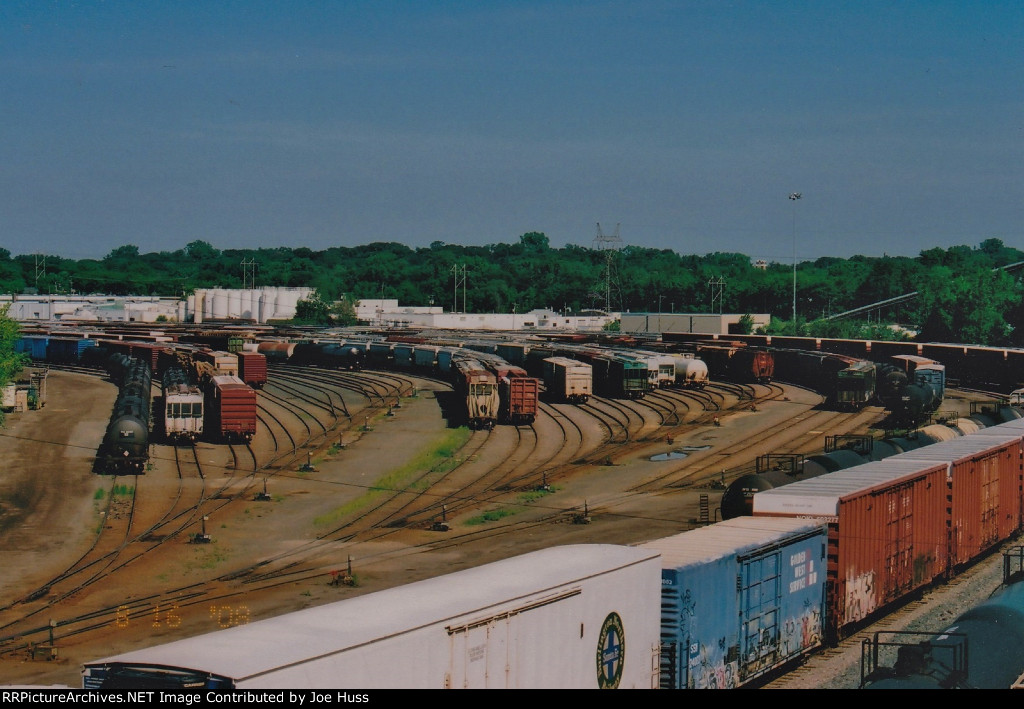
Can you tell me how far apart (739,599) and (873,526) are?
645 cm

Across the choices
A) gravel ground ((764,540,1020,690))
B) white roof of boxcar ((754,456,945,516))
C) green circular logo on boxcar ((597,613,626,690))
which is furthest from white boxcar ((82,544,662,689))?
white roof of boxcar ((754,456,945,516))

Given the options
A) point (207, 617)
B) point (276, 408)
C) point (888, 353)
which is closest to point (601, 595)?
point (207, 617)

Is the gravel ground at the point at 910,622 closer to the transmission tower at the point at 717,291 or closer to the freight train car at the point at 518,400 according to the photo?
the freight train car at the point at 518,400

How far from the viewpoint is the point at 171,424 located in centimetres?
5381

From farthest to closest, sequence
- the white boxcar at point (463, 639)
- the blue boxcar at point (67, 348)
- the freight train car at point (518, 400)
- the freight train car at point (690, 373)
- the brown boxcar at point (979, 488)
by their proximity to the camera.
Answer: the blue boxcar at point (67, 348) < the freight train car at point (690, 373) < the freight train car at point (518, 400) < the brown boxcar at point (979, 488) < the white boxcar at point (463, 639)

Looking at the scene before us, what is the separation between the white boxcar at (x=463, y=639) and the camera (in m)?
11.5

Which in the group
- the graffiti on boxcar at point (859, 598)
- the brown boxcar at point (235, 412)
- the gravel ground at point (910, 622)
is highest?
the brown boxcar at point (235, 412)

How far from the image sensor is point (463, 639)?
13930 millimetres

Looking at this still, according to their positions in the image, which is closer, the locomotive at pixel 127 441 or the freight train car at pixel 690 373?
the locomotive at pixel 127 441

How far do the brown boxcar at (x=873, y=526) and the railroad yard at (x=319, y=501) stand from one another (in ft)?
32.1

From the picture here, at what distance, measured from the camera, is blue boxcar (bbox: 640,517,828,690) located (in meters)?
18.1

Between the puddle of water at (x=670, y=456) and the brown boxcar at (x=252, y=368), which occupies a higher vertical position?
the brown boxcar at (x=252, y=368)

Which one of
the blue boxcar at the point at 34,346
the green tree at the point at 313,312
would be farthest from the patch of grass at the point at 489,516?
the green tree at the point at 313,312
